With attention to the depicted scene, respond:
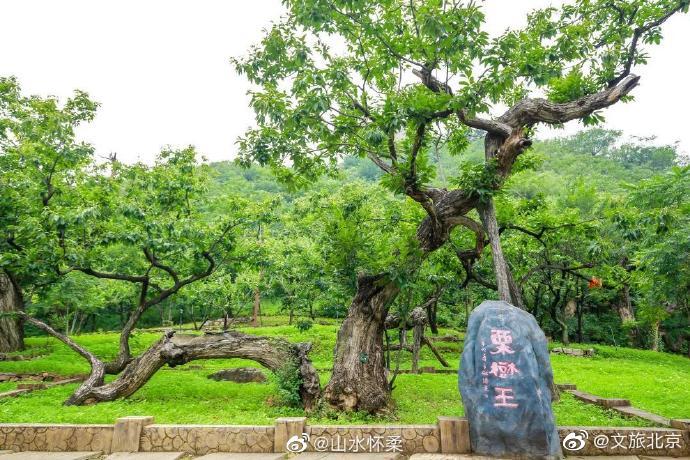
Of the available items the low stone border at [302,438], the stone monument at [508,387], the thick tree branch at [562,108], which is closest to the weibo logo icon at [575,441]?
the low stone border at [302,438]

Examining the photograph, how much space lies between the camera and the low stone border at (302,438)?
6.34 metres

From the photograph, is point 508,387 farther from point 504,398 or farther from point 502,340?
point 502,340

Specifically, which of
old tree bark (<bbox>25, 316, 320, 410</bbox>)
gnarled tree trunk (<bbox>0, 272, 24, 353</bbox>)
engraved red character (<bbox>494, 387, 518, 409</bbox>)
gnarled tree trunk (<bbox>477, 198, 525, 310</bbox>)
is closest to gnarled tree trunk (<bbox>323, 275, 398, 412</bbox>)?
old tree bark (<bbox>25, 316, 320, 410</bbox>)

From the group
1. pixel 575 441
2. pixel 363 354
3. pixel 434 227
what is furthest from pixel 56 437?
pixel 575 441

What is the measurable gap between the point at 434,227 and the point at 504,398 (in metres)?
3.71

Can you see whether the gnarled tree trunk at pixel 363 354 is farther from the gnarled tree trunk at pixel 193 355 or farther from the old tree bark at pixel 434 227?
the gnarled tree trunk at pixel 193 355

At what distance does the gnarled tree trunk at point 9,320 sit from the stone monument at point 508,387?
14520 mm

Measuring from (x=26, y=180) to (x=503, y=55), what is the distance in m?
11.8

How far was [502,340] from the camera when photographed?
6457mm

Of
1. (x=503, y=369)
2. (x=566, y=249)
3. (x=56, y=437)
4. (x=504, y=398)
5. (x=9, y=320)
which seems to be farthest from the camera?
(x=566, y=249)

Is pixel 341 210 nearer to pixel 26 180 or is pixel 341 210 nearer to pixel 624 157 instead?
pixel 26 180

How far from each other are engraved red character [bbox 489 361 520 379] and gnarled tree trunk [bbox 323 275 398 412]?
3010 mm

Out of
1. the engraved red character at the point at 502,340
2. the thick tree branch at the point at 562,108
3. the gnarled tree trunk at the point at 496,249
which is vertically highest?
the thick tree branch at the point at 562,108

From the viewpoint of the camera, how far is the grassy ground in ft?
26.7
